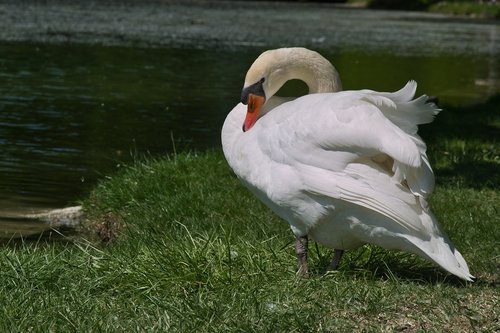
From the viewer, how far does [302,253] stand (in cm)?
571

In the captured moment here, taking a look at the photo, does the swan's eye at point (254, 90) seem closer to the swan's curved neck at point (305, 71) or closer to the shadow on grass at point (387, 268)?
the swan's curved neck at point (305, 71)

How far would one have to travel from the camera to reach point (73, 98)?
16766 mm

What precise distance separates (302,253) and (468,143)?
240 inches

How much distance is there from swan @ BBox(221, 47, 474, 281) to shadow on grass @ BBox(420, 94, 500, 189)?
3494mm

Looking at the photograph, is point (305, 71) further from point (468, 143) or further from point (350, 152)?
point (468, 143)

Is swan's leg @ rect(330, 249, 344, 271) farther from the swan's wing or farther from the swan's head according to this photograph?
the swan's head

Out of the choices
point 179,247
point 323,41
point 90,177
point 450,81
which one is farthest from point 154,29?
point 179,247

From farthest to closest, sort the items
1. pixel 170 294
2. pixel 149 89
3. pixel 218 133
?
pixel 149 89 → pixel 218 133 → pixel 170 294

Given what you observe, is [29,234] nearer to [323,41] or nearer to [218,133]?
[218,133]

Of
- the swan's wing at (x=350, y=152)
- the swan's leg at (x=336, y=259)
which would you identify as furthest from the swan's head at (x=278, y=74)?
the swan's leg at (x=336, y=259)

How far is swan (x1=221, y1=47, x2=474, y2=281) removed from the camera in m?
5.28

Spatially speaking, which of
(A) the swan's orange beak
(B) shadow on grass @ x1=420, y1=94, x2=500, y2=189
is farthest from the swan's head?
(B) shadow on grass @ x1=420, y1=94, x2=500, y2=189

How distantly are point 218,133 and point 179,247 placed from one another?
7.93 meters

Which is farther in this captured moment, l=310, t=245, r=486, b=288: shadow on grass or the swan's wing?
l=310, t=245, r=486, b=288: shadow on grass
